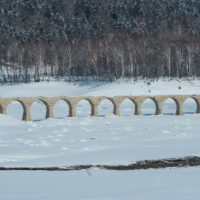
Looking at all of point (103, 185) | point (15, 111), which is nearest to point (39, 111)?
point (15, 111)

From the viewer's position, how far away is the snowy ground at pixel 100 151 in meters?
16.2

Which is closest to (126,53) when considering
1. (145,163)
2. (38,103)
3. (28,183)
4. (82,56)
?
(82,56)

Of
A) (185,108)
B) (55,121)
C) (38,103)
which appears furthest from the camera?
(38,103)

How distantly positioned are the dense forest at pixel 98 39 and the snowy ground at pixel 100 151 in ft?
52.9

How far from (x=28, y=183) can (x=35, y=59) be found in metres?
57.9

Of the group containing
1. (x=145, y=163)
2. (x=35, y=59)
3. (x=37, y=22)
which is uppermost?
(x=37, y=22)

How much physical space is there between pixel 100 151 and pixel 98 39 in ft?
207

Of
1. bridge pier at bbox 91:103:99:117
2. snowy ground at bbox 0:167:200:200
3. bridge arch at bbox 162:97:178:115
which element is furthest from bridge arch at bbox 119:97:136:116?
snowy ground at bbox 0:167:200:200

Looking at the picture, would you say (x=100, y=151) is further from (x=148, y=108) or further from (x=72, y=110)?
(x=148, y=108)

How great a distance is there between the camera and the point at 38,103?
59094 millimetres

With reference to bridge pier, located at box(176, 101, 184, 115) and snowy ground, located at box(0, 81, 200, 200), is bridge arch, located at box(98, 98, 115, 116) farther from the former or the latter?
bridge pier, located at box(176, 101, 184, 115)

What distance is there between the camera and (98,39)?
88.4 meters

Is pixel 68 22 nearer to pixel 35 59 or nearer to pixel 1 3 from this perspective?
pixel 1 3

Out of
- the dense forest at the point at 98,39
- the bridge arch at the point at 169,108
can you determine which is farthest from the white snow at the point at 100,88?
the dense forest at the point at 98,39
